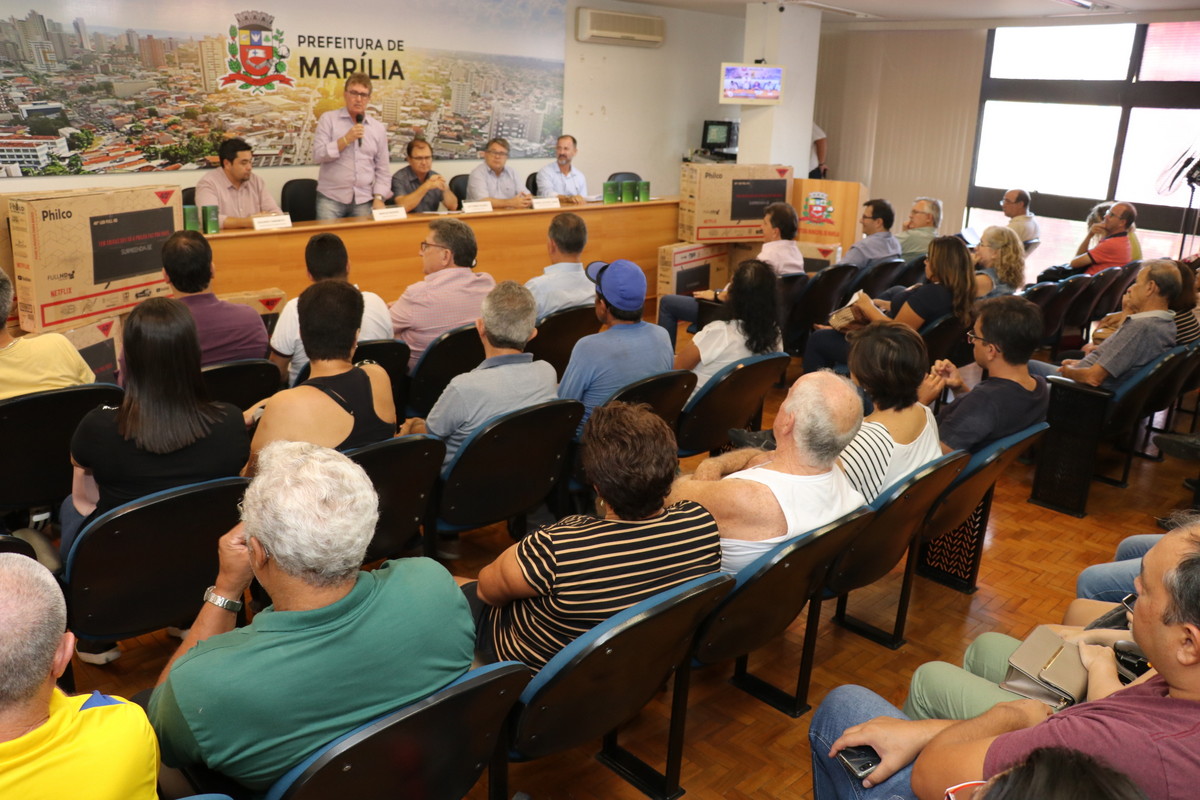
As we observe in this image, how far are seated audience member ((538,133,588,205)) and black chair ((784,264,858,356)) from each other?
2.81 m

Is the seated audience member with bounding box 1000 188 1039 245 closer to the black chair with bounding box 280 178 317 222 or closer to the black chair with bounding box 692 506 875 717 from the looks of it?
the black chair with bounding box 280 178 317 222

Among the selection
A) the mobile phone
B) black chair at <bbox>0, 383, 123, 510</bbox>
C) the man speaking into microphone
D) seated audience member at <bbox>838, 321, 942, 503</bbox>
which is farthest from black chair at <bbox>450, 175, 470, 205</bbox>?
the mobile phone

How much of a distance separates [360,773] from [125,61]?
21.8ft

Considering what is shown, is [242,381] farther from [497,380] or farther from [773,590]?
[773,590]

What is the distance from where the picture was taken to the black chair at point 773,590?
6.89 ft

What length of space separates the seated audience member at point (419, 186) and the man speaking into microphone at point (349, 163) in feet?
0.45

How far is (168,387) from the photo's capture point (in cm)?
237

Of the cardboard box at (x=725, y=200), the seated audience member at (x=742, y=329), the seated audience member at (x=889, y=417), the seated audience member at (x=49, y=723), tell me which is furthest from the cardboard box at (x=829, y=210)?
the seated audience member at (x=49, y=723)

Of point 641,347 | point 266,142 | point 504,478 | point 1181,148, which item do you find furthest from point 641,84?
point 504,478

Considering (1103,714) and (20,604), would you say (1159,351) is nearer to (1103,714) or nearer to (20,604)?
(1103,714)

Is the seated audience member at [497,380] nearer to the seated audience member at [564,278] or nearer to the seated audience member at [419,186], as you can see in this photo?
the seated audience member at [564,278]

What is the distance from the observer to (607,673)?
5.97 feet

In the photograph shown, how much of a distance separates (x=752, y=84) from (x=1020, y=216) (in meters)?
3.09

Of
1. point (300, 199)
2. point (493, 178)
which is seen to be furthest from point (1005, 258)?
point (300, 199)
